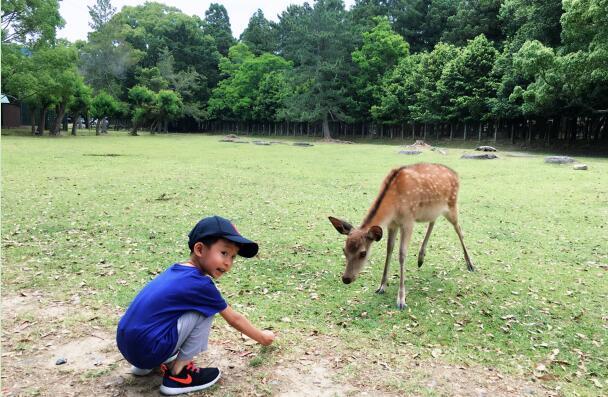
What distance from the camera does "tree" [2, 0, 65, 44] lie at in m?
32.4

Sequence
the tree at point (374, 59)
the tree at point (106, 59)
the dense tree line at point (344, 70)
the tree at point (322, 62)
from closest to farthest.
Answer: the dense tree line at point (344, 70) → the tree at point (322, 62) → the tree at point (374, 59) → the tree at point (106, 59)

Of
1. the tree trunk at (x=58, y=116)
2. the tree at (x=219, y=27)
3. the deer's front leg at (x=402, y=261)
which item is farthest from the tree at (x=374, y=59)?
the deer's front leg at (x=402, y=261)

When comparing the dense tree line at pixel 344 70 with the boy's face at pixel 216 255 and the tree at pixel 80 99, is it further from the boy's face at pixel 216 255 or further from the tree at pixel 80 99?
the boy's face at pixel 216 255

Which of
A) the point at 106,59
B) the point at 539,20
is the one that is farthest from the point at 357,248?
the point at 106,59

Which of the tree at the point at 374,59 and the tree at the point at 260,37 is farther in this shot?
the tree at the point at 260,37

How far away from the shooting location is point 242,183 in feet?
44.3

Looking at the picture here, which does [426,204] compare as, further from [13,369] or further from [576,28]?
[576,28]

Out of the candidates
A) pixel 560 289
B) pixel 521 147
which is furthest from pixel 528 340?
pixel 521 147

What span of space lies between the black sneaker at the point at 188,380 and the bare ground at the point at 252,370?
0.07 m

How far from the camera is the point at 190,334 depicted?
3.29 meters

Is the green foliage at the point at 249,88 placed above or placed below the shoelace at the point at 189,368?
above

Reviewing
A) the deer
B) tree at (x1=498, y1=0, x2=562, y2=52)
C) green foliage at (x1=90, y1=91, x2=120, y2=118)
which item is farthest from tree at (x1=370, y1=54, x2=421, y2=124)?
the deer

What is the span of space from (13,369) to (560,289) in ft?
19.3

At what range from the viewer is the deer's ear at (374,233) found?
185 inches
